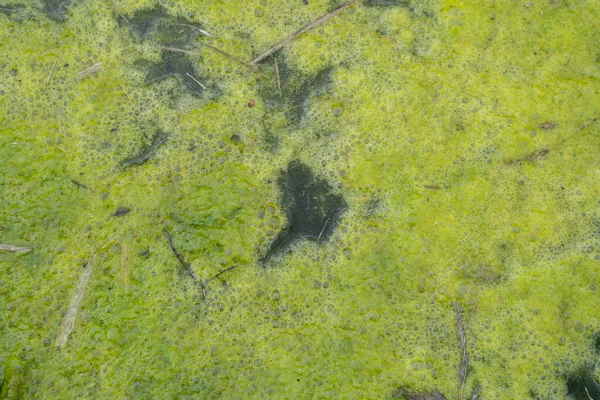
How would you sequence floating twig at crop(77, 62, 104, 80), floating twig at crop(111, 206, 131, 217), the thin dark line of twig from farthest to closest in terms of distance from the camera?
floating twig at crop(77, 62, 104, 80), floating twig at crop(111, 206, 131, 217), the thin dark line of twig

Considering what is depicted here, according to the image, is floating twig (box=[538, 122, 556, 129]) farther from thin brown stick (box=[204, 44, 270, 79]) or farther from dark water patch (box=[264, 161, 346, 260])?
thin brown stick (box=[204, 44, 270, 79])

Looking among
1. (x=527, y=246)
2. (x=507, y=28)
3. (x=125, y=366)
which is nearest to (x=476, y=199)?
(x=527, y=246)

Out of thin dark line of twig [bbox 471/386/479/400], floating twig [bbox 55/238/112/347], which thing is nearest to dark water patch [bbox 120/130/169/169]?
floating twig [bbox 55/238/112/347]

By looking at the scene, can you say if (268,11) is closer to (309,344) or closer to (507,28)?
(507,28)

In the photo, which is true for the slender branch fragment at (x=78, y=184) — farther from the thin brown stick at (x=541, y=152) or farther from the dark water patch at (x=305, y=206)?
the thin brown stick at (x=541, y=152)

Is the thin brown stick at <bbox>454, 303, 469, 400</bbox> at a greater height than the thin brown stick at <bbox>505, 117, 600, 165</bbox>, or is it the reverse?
the thin brown stick at <bbox>505, 117, 600, 165</bbox>

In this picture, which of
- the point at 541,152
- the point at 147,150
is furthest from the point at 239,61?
the point at 541,152


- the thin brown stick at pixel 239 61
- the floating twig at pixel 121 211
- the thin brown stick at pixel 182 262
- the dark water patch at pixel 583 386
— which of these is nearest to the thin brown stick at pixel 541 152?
the dark water patch at pixel 583 386

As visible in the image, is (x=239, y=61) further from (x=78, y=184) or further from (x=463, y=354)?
(x=463, y=354)
